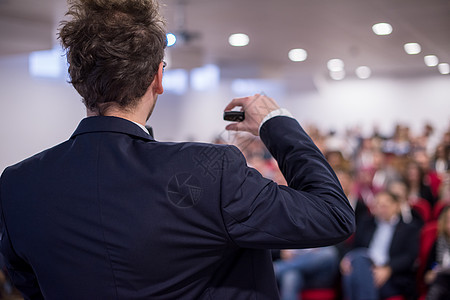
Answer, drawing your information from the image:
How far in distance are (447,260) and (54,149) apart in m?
3.11

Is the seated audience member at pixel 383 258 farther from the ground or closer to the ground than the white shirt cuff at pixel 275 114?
closer to the ground

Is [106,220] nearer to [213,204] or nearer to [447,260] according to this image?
[213,204]

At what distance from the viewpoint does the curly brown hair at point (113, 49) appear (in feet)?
2.35

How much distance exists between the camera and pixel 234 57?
831 cm

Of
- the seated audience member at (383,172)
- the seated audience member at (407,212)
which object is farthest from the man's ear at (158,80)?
the seated audience member at (383,172)

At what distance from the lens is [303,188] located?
75 cm

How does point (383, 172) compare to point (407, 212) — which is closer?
point (407, 212)

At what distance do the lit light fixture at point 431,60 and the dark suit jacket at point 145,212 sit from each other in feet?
Answer: 28.5

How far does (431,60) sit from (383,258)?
21.7 feet

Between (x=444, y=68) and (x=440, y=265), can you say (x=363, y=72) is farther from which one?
(x=440, y=265)

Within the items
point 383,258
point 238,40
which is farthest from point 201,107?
point 383,258

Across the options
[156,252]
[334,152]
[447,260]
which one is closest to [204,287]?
[156,252]

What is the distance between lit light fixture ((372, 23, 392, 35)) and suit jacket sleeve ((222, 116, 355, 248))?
540cm

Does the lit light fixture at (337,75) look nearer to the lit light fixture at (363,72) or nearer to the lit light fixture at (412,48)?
the lit light fixture at (363,72)
